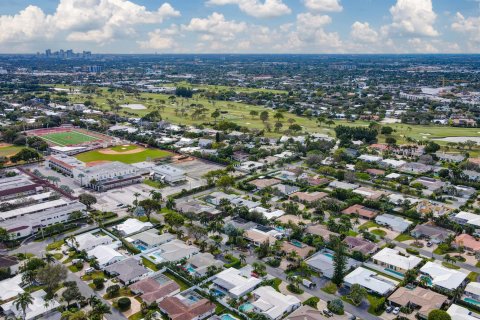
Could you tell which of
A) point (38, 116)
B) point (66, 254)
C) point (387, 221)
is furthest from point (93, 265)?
point (38, 116)

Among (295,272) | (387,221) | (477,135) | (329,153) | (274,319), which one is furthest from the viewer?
(477,135)

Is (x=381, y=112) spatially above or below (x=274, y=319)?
above

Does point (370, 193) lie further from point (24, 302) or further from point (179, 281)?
point (24, 302)

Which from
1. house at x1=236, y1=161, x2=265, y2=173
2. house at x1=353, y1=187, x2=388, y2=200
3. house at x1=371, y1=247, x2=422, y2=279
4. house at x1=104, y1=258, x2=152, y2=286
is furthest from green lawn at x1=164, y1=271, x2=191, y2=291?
house at x1=236, y1=161, x2=265, y2=173

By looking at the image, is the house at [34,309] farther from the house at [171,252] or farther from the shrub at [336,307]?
the shrub at [336,307]

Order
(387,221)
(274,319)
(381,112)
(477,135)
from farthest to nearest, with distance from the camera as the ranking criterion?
(381,112)
(477,135)
(387,221)
(274,319)

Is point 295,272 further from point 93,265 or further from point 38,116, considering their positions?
point 38,116

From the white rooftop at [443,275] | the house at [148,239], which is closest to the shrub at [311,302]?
the white rooftop at [443,275]
